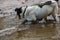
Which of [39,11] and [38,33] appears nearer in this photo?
[38,33]

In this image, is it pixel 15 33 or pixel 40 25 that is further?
pixel 40 25

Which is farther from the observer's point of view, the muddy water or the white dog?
the white dog

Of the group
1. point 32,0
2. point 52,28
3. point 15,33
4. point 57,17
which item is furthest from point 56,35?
point 32,0

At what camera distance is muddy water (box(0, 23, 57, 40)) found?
27.2ft

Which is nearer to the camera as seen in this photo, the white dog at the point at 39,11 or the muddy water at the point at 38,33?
the muddy water at the point at 38,33

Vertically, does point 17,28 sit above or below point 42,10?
below

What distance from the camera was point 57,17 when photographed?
10672 mm

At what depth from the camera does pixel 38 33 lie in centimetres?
883

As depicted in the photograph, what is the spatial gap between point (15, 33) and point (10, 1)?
10133 millimetres

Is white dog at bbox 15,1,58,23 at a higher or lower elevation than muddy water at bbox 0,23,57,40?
higher

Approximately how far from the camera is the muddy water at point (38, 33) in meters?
8.28

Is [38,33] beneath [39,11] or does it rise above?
beneath

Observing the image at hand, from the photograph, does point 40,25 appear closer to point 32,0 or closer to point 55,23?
point 55,23

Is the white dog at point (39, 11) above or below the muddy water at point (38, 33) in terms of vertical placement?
above
